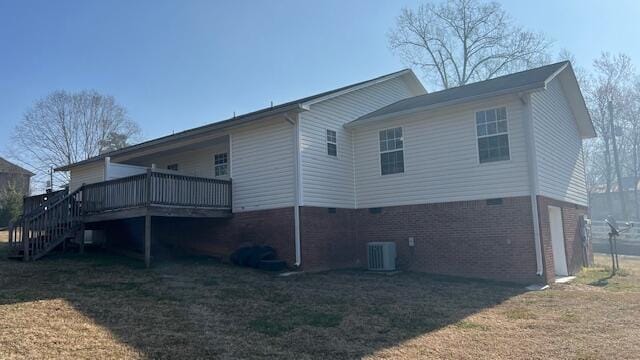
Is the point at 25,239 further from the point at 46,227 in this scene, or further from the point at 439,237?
the point at 439,237

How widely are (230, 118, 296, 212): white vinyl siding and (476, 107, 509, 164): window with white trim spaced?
5358 millimetres

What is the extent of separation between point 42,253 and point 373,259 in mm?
9424

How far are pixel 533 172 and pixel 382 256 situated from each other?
15.8 feet

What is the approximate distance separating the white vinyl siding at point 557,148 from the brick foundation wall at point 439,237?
4.58 feet

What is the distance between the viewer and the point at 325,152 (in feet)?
48.0

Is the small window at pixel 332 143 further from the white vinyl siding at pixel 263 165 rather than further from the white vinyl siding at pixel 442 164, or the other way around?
the white vinyl siding at pixel 263 165

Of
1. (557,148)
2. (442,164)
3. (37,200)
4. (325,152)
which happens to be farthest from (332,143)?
(37,200)

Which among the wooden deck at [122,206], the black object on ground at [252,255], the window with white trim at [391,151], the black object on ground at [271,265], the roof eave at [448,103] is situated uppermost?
the roof eave at [448,103]

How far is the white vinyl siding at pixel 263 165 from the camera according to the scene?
13.9 meters

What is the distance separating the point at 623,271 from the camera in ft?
50.8

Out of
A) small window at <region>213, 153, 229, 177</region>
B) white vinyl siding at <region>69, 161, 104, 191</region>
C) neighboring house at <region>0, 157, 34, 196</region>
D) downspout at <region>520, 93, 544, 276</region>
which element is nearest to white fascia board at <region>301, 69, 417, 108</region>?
small window at <region>213, 153, 229, 177</region>

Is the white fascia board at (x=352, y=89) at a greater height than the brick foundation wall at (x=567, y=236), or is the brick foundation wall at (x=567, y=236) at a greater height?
the white fascia board at (x=352, y=89)

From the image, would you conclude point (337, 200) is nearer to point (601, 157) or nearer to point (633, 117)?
point (633, 117)

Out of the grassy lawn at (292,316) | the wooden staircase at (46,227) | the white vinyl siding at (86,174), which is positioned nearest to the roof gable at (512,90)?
the grassy lawn at (292,316)
